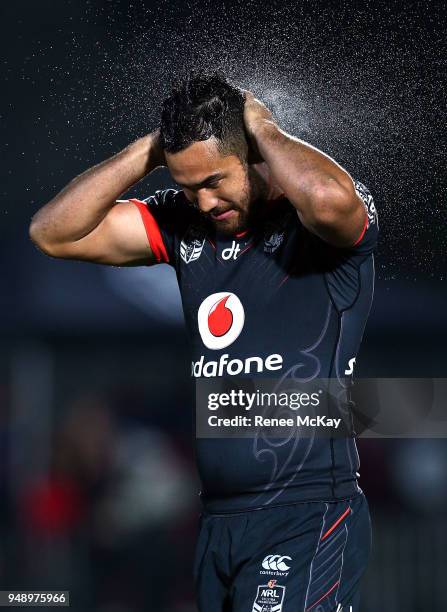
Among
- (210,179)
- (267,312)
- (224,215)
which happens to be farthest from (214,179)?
(267,312)

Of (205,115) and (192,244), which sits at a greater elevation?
(205,115)

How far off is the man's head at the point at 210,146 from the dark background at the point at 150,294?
85 cm

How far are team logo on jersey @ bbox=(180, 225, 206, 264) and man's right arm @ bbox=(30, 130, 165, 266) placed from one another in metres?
0.18

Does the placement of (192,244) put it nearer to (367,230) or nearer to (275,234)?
(275,234)

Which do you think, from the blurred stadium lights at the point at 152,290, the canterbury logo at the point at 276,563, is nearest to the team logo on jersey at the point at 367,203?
the canterbury logo at the point at 276,563

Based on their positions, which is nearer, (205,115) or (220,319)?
(205,115)

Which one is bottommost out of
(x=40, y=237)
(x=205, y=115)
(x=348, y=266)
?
(x=348, y=266)

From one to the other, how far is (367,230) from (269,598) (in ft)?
3.79

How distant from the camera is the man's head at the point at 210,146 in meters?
2.93

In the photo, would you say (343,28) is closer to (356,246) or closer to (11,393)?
(356,246)

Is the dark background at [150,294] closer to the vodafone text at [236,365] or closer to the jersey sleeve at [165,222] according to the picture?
the jersey sleeve at [165,222]

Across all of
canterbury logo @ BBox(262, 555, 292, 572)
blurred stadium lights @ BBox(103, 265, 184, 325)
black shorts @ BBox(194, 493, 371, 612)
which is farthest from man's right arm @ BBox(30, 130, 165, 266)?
blurred stadium lights @ BBox(103, 265, 184, 325)

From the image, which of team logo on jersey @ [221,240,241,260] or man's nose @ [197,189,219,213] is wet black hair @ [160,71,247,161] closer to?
man's nose @ [197,189,219,213]

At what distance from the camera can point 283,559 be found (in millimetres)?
2900
